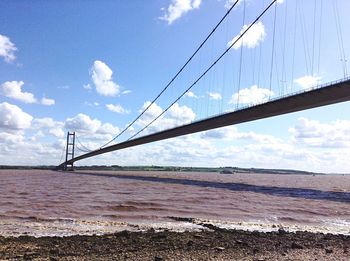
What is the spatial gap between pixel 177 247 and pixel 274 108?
41.6 m

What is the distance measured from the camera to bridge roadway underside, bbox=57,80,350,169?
139ft

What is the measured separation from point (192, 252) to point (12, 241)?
4.98 m

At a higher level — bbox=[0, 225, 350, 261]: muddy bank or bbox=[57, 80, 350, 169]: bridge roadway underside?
bbox=[57, 80, 350, 169]: bridge roadway underside

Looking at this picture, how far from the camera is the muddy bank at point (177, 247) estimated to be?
10102mm

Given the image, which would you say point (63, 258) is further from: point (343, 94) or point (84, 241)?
point (343, 94)

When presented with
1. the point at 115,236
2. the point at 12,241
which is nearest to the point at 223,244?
the point at 115,236

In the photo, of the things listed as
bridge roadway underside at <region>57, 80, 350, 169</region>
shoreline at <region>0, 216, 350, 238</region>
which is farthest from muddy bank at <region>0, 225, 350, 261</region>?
bridge roadway underside at <region>57, 80, 350, 169</region>

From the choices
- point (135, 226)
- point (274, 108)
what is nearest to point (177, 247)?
point (135, 226)

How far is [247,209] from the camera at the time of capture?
945 inches

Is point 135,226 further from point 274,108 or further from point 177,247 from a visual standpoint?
point 274,108

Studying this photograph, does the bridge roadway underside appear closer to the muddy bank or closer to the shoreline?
the shoreline

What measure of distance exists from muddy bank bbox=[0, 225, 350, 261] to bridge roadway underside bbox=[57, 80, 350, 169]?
30.3m

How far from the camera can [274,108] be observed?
50844 millimetres

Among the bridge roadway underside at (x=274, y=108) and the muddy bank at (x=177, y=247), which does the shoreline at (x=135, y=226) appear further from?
the bridge roadway underside at (x=274, y=108)
